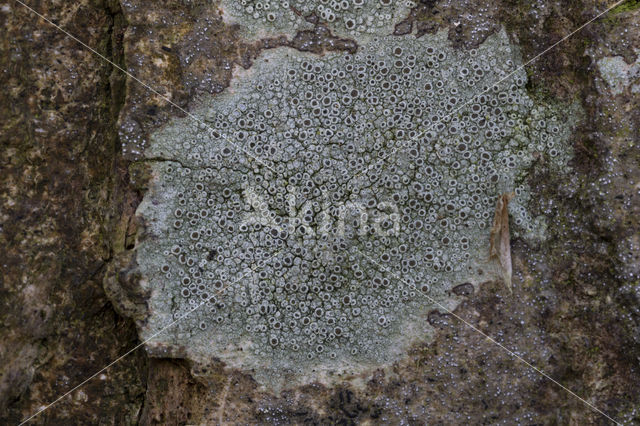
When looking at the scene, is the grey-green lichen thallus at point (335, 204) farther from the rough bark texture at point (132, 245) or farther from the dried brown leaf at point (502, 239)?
the rough bark texture at point (132, 245)

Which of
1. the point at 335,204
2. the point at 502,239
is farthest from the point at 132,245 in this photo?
the point at 502,239

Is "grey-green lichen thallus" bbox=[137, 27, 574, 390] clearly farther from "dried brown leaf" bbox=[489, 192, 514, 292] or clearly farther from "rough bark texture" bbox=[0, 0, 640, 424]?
"rough bark texture" bbox=[0, 0, 640, 424]

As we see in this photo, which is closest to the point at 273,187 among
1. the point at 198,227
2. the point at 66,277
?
the point at 198,227

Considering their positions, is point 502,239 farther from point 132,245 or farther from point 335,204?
point 132,245

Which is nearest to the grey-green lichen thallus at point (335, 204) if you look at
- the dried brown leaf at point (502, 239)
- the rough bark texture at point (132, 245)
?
the dried brown leaf at point (502, 239)

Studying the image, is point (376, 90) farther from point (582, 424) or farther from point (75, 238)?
point (582, 424)
